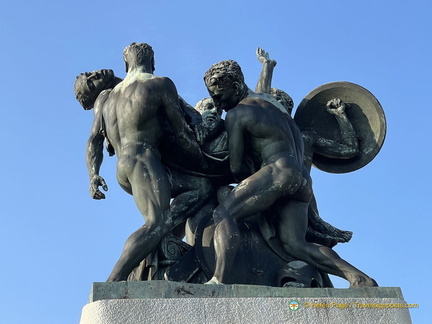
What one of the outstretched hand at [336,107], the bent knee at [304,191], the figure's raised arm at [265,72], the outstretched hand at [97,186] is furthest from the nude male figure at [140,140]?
the outstretched hand at [336,107]

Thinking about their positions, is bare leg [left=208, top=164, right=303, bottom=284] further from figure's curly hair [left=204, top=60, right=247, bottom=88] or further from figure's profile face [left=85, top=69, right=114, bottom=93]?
figure's profile face [left=85, top=69, right=114, bottom=93]

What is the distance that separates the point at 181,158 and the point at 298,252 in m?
1.80

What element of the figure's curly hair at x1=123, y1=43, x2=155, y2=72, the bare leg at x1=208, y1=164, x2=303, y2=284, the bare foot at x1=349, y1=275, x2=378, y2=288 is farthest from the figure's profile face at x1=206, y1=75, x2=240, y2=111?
the bare foot at x1=349, y1=275, x2=378, y2=288

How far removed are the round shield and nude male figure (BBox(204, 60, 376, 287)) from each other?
1307 mm

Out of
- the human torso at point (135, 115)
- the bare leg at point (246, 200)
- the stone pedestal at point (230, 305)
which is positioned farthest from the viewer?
the human torso at point (135, 115)

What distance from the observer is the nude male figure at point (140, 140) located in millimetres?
7723

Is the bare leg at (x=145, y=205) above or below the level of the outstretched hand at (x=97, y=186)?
below

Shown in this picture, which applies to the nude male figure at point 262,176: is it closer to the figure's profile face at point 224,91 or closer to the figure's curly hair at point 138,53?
the figure's profile face at point 224,91

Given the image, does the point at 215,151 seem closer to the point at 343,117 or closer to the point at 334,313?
the point at 343,117

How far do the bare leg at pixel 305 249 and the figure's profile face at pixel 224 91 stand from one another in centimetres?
147

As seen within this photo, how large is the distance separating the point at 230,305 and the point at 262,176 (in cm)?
177

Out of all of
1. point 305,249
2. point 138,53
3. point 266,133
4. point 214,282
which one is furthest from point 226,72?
point 214,282

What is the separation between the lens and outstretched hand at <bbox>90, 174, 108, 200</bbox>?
841cm

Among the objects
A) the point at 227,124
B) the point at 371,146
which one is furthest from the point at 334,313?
the point at 371,146
